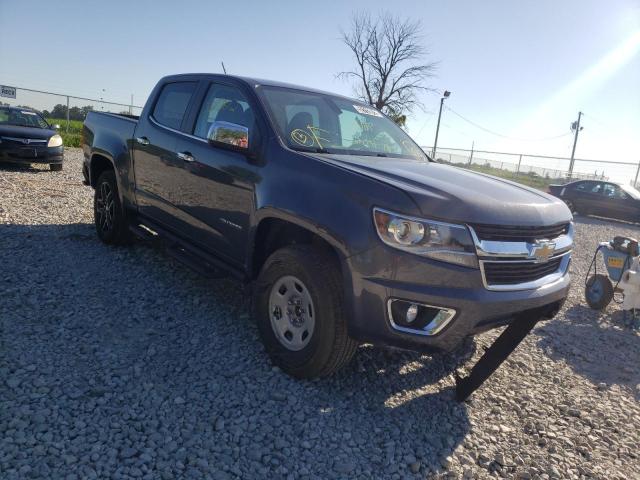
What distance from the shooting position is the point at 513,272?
2.62 meters

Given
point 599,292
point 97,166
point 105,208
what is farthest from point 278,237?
point 599,292

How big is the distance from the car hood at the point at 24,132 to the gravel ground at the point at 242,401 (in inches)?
288

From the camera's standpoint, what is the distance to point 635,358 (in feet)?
13.5

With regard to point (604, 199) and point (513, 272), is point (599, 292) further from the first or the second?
point (604, 199)

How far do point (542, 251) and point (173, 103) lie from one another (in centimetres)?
342

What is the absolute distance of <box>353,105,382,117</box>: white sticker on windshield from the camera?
4.15m

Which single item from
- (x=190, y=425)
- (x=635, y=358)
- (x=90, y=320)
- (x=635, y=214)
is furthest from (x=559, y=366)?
(x=635, y=214)

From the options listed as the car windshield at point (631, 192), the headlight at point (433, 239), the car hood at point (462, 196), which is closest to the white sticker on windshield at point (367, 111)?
the car hood at point (462, 196)

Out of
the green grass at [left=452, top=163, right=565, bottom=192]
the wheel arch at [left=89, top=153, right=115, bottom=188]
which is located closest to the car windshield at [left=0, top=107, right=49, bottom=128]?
the wheel arch at [left=89, top=153, right=115, bottom=188]

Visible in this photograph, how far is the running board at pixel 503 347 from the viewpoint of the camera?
2.89 metres

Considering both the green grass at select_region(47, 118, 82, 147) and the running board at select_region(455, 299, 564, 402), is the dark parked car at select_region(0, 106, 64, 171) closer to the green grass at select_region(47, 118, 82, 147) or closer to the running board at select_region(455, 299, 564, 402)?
the green grass at select_region(47, 118, 82, 147)

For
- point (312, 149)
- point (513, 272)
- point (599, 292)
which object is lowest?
point (599, 292)

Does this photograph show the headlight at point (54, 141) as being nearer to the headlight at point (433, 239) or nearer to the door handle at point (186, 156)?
the door handle at point (186, 156)

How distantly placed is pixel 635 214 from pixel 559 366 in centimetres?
1454
